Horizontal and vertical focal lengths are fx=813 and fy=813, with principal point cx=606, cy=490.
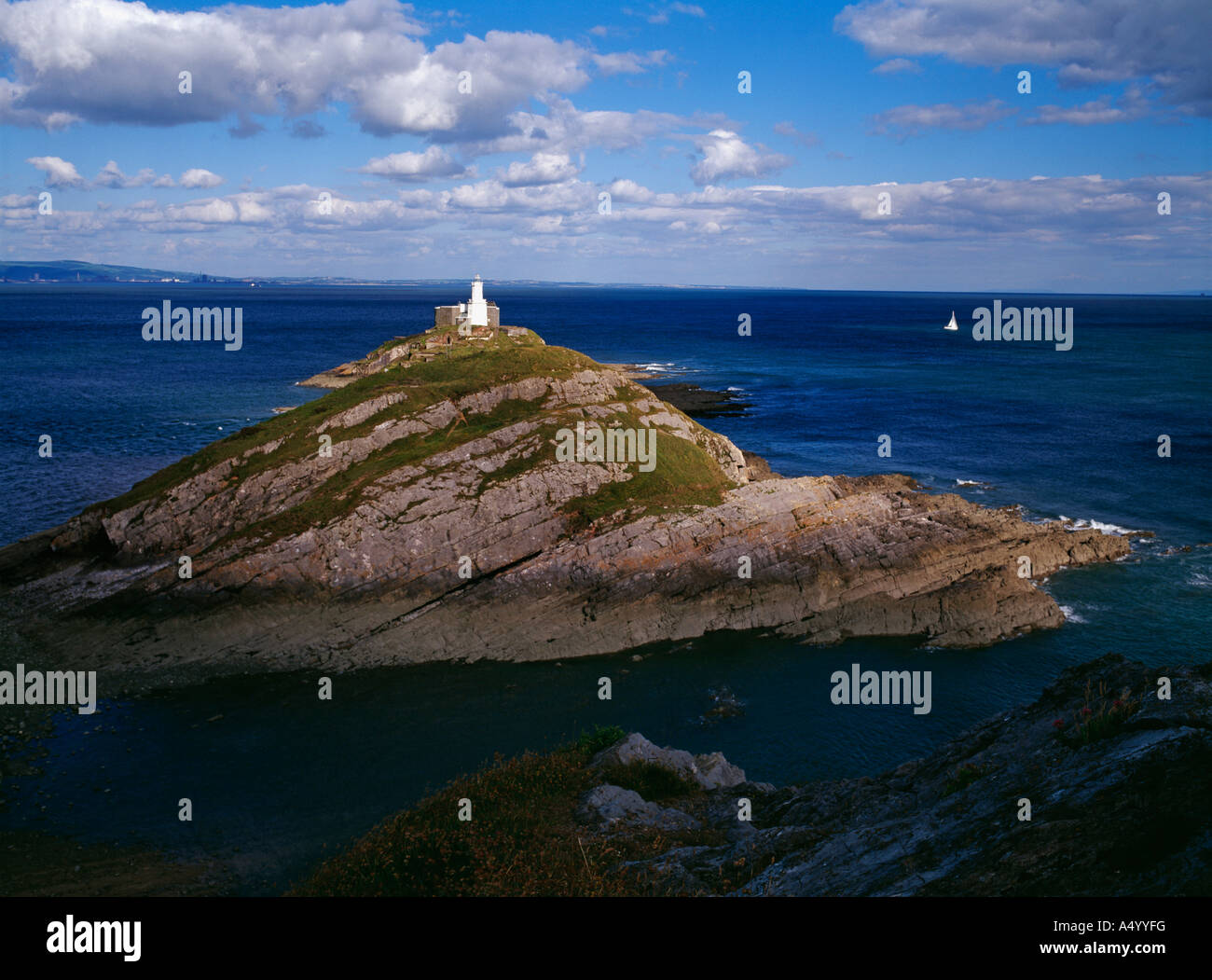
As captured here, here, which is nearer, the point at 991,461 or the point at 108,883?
the point at 108,883

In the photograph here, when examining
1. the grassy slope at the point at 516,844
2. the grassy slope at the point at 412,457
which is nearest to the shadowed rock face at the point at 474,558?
the grassy slope at the point at 412,457

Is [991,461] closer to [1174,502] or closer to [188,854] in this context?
[1174,502]

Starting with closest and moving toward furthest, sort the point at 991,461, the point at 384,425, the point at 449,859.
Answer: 1. the point at 449,859
2. the point at 384,425
3. the point at 991,461

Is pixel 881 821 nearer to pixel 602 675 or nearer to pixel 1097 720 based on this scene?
pixel 1097 720

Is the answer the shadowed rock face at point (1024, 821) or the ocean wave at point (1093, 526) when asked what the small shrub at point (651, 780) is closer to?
the shadowed rock face at point (1024, 821)

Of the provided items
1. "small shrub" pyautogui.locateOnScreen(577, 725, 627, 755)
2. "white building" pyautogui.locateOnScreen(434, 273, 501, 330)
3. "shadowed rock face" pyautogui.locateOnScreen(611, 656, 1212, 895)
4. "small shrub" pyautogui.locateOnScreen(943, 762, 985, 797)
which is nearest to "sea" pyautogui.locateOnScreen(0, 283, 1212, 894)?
"small shrub" pyautogui.locateOnScreen(577, 725, 627, 755)

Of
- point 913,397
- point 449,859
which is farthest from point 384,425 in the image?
point 913,397

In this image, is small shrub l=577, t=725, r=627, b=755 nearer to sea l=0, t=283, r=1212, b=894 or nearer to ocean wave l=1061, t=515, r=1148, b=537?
sea l=0, t=283, r=1212, b=894
